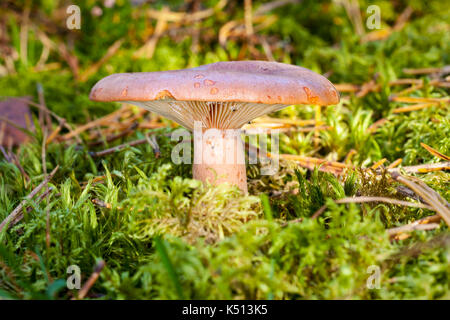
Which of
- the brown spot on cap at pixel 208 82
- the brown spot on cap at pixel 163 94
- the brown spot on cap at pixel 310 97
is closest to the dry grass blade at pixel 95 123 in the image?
the brown spot on cap at pixel 163 94

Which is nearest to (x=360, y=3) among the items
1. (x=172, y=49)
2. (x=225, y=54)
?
(x=225, y=54)

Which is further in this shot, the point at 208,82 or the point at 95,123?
the point at 95,123

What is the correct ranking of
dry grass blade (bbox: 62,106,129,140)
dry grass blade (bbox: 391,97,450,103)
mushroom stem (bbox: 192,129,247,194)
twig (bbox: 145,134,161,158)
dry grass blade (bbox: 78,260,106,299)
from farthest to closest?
dry grass blade (bbox: 62,106,129,140), dry grass blade (bbox: 391,97,450,103), twig (bbox: 145,134,161,158), mushroom stem (bbox: 192,129,247,194), dry grass blade (bbox: 78,260,106,299)

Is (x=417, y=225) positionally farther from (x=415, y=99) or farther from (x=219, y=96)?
(x=415, y=99)

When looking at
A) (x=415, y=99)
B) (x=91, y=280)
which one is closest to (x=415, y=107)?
(x=415, y=99)

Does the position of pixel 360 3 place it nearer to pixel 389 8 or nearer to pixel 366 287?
pixel 389 8

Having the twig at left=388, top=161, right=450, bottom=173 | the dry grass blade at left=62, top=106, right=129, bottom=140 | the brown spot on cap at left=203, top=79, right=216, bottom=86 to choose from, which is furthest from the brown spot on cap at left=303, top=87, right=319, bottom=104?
the dry grass blade at left=62, top=106, right=129, bottom=140

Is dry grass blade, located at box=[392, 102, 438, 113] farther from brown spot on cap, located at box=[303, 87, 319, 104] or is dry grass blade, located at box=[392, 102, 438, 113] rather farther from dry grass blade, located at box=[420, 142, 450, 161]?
brown spot on cap, located at box=[303, 87, 319, 104]
